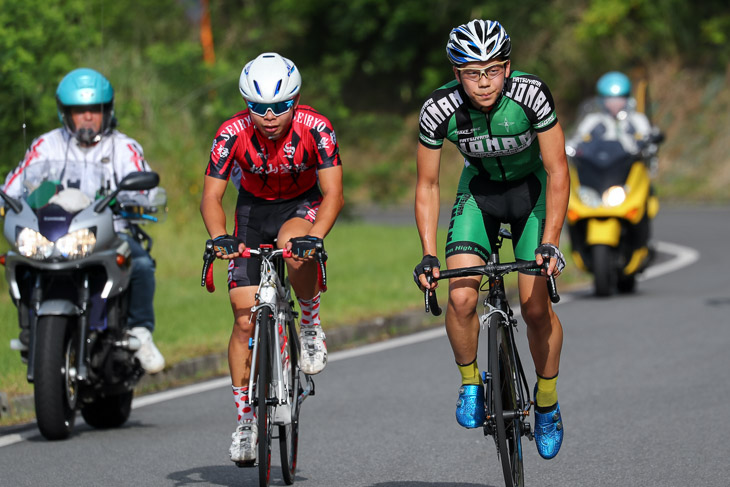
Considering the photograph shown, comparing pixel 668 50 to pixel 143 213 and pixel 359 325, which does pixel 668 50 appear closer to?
pixel 359 325

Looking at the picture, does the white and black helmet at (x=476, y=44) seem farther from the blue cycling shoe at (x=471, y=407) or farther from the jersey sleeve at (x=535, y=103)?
the blue cycling shoe at (x=471, y=407)

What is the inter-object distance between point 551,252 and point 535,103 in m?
0.72

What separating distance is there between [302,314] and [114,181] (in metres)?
2.07

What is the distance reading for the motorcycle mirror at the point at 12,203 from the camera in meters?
8.14

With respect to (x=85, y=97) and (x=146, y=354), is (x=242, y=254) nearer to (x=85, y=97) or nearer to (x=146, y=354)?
(x=146, y=354)

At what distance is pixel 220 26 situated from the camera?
172ft

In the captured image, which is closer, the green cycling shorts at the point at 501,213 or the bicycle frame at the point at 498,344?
the bicycle frame at the point at 498,344

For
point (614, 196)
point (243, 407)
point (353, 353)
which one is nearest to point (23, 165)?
point (243, 407)

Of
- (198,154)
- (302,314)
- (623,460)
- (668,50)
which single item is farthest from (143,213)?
(668,50)

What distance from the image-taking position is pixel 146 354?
8.55m

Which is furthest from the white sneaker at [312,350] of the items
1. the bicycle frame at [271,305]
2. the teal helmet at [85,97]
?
the teal helmet at [85,97]

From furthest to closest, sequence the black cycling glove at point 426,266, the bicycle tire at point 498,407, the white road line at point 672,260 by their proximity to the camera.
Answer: the white road line at point 672,260
the black cycling glove at point 426,266
the bicycle tire at point 498,407

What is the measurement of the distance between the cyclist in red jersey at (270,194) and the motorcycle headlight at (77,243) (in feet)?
4.43

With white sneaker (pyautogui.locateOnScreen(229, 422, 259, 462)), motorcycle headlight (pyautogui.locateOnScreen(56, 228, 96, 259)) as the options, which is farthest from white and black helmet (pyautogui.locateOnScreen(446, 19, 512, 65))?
motorcycle headlight (pyautogui.locateOnScreen(56, 228, 96, 259))
